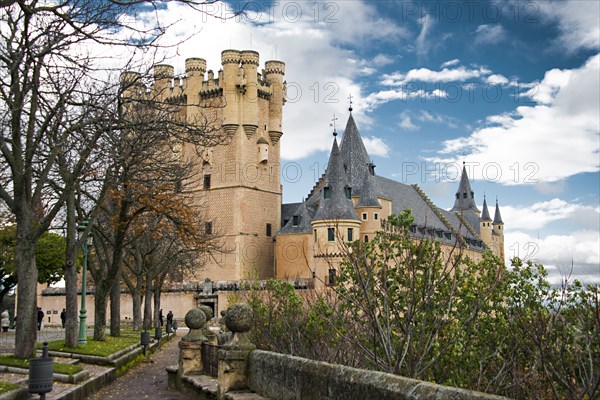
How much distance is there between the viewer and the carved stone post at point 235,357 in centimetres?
955

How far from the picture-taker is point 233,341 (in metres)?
9.80

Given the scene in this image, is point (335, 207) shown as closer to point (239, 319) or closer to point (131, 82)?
point (131, 82)

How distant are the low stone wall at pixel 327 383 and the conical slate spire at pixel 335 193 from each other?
4664 cm

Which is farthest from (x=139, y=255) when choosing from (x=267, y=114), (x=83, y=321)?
(x=267, y=114)

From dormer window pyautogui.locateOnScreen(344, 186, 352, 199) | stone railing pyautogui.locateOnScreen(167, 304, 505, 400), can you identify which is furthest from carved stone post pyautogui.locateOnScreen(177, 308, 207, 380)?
dormer window pyautogui.locateOnScreen(344, 186, 352, 199)

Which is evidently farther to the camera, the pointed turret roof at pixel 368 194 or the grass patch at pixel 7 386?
the pointed turret roof at pixel 368 194

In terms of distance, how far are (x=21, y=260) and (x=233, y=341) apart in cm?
719

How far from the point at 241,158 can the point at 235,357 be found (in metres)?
53.6

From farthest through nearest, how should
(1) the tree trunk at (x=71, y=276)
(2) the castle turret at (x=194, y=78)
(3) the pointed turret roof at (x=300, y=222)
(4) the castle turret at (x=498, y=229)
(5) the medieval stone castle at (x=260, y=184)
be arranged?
1. (4) the castle turret at (x=498, y=229)
2. (2) the castle turret at (x=194, y=78)
3. (3) the pointed turret roof at (x=300, y=222)
4. (5) the medieval stone castle at (x=260, y=184)
5. (1) the tree trunk at (x=71, y=276)

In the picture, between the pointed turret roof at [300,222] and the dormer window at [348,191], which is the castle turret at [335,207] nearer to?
the dormer window at [348,191]

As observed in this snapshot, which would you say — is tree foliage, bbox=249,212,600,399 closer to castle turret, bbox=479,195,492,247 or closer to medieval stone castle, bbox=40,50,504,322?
medieval stone castle, bbox=40,50,504,322

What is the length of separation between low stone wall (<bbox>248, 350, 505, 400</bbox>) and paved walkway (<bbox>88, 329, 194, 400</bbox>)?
384 centimetres

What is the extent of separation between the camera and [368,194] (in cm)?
6112

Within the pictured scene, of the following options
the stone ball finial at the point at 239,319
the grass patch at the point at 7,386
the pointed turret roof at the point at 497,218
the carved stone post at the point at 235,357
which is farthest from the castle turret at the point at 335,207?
the carved stone post at the point at 235,357
